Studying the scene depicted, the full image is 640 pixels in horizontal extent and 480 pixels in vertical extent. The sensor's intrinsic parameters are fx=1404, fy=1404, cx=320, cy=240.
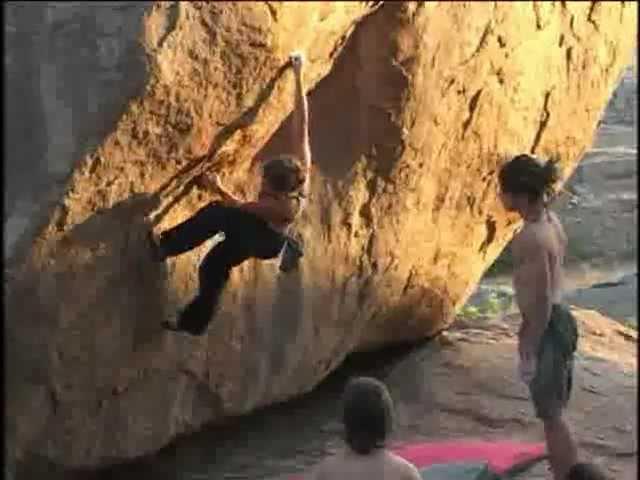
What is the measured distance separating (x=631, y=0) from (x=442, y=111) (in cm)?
138

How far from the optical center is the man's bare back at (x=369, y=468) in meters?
3.70

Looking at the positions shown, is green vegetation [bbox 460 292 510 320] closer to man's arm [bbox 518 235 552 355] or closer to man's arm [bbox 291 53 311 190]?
man's arm [bbox 291 53 311 190]

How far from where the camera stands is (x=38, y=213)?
476 centimetres

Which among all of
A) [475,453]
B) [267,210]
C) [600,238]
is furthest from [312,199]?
[600,238]

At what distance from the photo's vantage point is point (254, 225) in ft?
16.0

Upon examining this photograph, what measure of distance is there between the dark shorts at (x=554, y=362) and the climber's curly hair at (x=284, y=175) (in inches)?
38.8

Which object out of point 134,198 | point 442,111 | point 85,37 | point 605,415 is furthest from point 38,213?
point 605,415

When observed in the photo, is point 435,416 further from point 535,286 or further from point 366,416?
point 366,416

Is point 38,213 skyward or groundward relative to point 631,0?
groundward

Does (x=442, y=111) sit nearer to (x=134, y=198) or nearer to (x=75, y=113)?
(x=134, y=198)

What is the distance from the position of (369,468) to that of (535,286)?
42.5 inches

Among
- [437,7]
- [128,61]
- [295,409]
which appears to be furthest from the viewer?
[295,409]

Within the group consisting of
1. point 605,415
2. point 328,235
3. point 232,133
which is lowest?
point 605,415

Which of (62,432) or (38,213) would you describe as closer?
(38,213)
